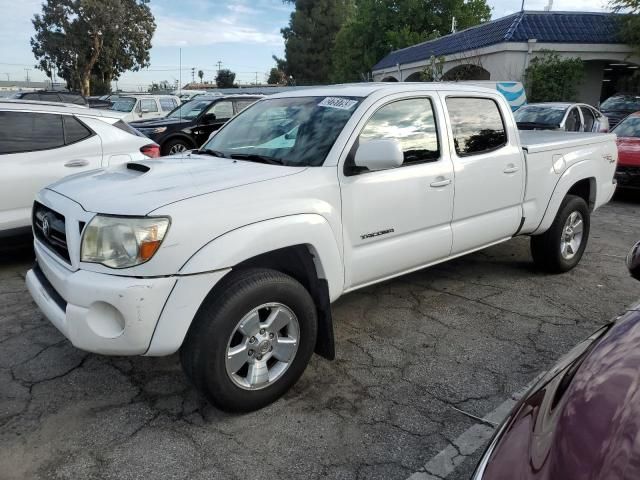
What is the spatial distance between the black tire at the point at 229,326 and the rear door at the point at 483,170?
1.64 m

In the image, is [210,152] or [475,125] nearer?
[210,152]

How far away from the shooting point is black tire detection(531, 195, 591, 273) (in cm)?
496

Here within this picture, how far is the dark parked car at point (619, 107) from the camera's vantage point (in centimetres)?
1513

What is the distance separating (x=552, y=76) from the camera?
63.3ft

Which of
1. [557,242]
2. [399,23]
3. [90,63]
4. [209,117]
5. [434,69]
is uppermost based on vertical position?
[399,23]

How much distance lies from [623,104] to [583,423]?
56.0 feet

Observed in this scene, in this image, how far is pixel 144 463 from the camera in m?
2.53

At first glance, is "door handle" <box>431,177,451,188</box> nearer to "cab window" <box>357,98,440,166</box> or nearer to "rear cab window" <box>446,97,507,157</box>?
"cab window" <box>357,98,440,166</box>

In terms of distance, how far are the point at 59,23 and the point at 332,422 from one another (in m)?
47.8

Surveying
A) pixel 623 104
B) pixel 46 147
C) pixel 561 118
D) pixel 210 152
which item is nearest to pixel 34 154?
pixel 46 147

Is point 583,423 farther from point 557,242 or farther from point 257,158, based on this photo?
point 557,242

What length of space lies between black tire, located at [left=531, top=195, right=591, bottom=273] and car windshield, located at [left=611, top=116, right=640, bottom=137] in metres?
5.97

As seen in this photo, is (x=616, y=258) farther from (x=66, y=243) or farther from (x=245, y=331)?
(x=66, y=243)

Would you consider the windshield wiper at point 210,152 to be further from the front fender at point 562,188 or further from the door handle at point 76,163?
the front fender at point 562,188
